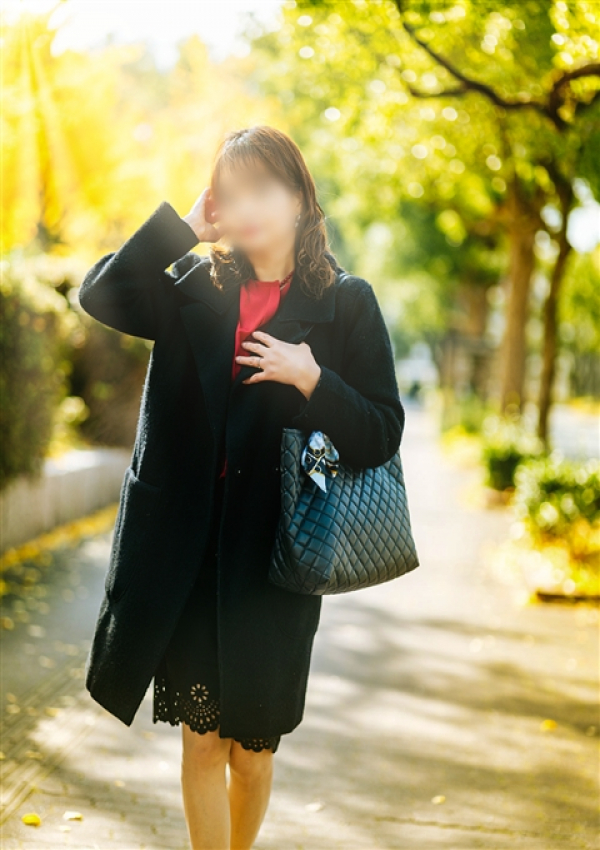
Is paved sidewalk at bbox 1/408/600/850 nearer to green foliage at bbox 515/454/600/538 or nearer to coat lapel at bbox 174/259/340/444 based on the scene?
green foliage at bbox 515/454/600/538

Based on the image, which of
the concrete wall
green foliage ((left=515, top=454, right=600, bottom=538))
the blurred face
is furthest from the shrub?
the blurred face

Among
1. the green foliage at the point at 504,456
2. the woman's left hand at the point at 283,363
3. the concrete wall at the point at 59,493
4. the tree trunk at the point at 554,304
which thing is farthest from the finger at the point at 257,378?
the green foliage at the point at 504,456

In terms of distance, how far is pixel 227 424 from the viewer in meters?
2.36

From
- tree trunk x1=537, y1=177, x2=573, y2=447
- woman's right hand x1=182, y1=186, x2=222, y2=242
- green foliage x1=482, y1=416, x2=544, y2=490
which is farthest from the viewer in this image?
green foliage x1=482, y1=416, x2=544, y2=490

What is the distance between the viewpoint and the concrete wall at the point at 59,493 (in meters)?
7.94

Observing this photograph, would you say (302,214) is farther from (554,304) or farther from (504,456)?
(504,456)

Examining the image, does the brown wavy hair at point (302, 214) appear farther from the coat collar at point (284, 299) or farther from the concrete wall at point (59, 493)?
the concrete wall at point (59, 493)

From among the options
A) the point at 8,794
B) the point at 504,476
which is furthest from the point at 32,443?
the point at 504,476

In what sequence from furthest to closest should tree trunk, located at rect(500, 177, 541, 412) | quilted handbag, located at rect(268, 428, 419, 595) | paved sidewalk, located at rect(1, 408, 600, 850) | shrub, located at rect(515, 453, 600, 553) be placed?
1. tree trunk, located at rect(500, 177, 541, 412)
2. shrub, located at rect(515, 453, 600, 553)
3. paved sidewalk, located at rect(1, 408, 600, 850)
4. quilted handbag, located at rect(268, 428, 419, 595)

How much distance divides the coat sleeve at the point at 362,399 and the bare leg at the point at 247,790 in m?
0.85

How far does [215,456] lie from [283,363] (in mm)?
285

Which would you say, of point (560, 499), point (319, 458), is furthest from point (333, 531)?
point (560, 499)

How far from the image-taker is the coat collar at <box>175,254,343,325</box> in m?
2.43

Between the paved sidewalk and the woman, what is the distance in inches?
45.4
